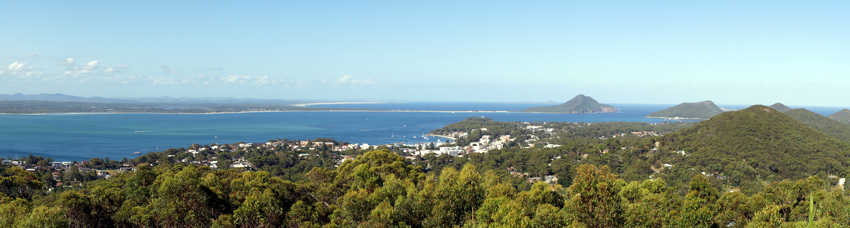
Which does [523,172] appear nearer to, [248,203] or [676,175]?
[676,175]

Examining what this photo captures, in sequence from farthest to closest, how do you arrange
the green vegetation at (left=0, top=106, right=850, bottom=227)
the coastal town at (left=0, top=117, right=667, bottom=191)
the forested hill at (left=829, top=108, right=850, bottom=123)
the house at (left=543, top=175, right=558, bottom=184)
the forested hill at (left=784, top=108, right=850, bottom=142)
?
the forested hill at (left=829, top=108, right=850, bottom=123)
the forested hill at (left=784, top=108, right=850, bottom=142)
the house at (left=543, top=175, right=558, bottom=184)
the coastal town at (left=0, top=117, right=667, bottom=191)
the green vegetation at (left=0, top=106, right=850, bottom=227)

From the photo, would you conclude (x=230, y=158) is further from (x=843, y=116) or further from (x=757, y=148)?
(x=843, y=116)

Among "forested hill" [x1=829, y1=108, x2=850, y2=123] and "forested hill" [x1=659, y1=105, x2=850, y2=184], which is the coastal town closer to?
"forested hill" [x1=659, y1=105, x2=850, y2=184]

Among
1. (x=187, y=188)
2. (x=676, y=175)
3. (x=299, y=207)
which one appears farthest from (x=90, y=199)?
(x=676, y=175)

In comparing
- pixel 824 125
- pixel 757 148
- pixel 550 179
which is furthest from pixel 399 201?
pixel 824 125

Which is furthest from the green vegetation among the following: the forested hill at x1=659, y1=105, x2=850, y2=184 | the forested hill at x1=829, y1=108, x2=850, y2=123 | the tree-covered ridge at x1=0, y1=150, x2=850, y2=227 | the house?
the forested hill at x1=829, y1=108, x2=850, y2=123
